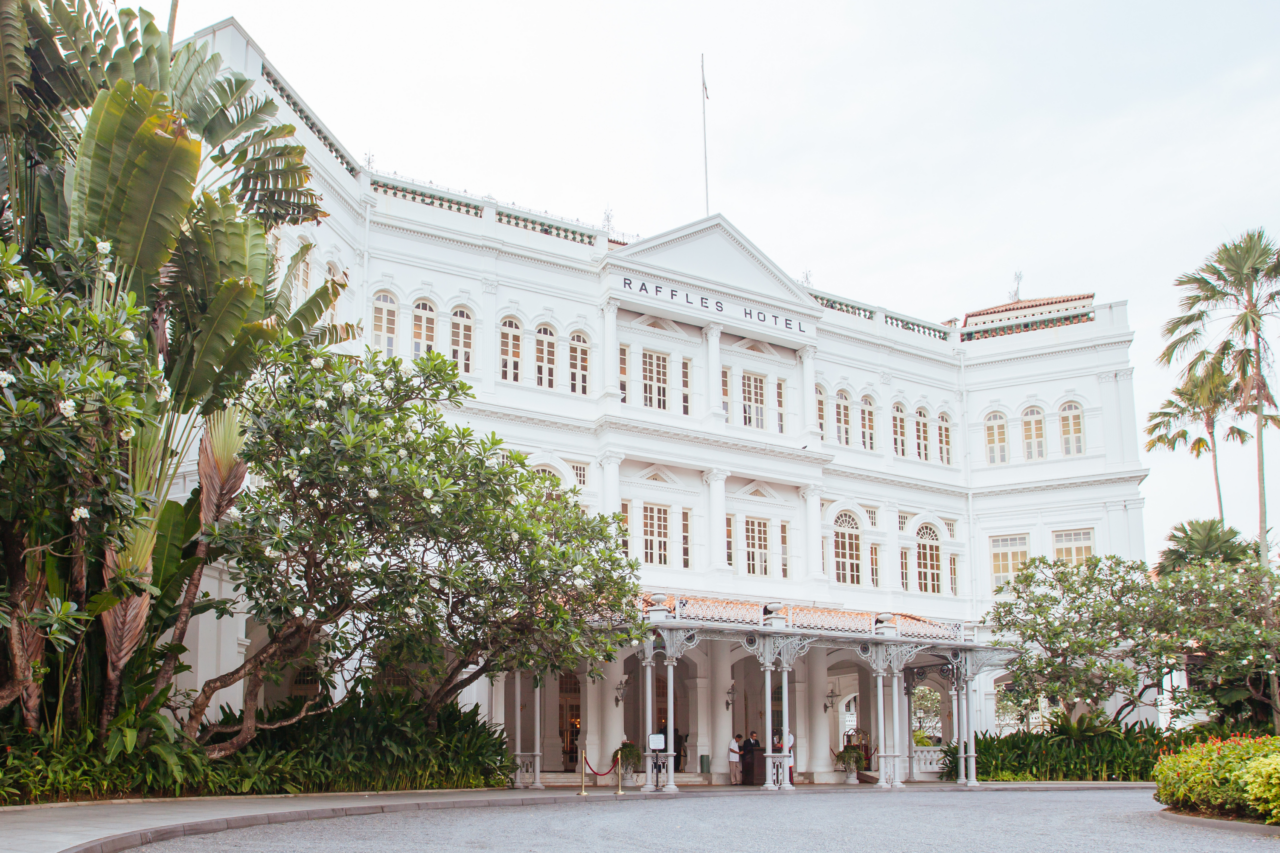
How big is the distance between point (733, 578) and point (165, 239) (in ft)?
55.2

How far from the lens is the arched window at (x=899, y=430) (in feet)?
108

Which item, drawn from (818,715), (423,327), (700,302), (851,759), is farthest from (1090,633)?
(423,327)

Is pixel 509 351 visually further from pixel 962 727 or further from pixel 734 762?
pixel 962 727

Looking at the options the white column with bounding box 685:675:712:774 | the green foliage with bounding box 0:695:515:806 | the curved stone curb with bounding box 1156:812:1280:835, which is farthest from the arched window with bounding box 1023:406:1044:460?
the curved stone curb with bounding box 1156:812:1280:835

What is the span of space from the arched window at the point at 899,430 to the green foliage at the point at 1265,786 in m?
20.2

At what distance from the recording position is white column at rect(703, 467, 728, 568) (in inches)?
1073

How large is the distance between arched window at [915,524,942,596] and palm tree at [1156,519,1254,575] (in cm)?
564

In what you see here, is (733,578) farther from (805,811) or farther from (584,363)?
(805,811)

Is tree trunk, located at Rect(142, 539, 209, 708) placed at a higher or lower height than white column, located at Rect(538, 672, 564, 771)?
higher

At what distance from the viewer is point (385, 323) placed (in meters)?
25.4

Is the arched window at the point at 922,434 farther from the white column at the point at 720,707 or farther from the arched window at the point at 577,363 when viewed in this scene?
the arched window at the point at 577,363

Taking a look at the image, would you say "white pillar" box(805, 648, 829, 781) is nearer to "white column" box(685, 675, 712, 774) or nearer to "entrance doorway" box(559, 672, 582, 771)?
"white column" box(685, 675, 712, 774)

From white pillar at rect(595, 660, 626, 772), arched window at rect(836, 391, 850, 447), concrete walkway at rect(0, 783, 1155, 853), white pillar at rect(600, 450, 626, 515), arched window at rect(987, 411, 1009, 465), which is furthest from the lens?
arched window at rect(987, 411, 1009, 465)

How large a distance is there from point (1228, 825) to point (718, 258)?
19.1 m
